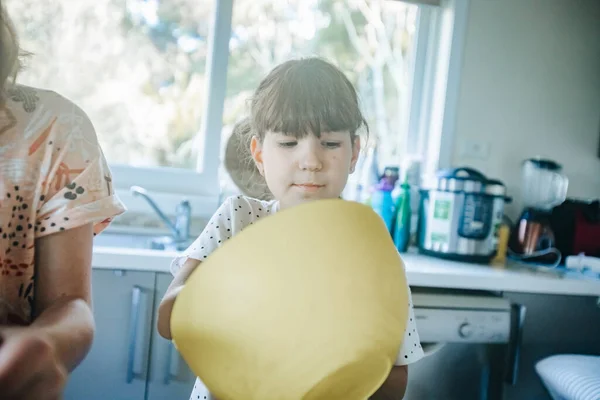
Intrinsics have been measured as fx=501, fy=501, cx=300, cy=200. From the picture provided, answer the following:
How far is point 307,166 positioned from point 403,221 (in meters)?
1.20

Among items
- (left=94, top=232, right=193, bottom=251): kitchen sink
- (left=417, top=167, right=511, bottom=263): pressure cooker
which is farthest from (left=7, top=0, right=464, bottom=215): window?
(left=417, top=167, right=511, bottom=263): pressure cooker

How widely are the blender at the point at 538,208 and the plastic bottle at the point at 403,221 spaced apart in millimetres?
394

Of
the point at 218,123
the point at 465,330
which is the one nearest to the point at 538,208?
the point at 465,330

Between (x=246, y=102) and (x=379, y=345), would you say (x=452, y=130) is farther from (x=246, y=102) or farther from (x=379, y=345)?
(x=379, y=345)

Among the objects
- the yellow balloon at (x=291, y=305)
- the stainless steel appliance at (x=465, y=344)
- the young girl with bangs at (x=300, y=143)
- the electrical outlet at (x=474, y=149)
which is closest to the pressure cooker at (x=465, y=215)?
the stainless steel appliance at (x=465, y=344)

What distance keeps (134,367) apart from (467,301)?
2.76 feet

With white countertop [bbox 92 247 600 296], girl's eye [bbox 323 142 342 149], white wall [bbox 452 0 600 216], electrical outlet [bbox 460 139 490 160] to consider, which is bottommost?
white countertop [bbox 92 247 600 296]

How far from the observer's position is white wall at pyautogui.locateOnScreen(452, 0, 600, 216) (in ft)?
5.85

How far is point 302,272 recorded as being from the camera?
31 centimetres

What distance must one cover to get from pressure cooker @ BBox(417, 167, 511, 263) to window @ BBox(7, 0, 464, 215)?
1.40 ft

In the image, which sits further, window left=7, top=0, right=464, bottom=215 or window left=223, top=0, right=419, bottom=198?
window left=223, top=0, right=419, bottom=198

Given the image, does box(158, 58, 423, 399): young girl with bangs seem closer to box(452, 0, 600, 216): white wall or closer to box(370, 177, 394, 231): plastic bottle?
box(370, 177, 394, 231): plastic bottle

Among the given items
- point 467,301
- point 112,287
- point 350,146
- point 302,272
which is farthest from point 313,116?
point 467,301

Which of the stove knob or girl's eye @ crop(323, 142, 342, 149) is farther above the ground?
girl's eye @ crop(323, 142, 342, 149)
